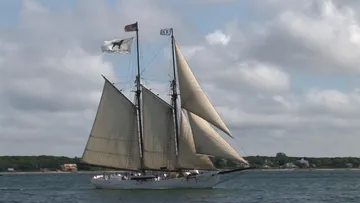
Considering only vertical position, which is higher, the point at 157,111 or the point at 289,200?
the point at 157,111

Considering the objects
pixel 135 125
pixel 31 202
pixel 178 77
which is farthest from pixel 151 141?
pixel 31 202

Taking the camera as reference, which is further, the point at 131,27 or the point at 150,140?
the point at 131,27

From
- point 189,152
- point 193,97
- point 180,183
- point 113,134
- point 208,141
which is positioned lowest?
point 180,183

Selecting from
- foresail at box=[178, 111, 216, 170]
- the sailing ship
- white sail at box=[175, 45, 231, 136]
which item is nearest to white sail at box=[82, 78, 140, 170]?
the sailing ship

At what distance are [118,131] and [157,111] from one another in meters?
4.37

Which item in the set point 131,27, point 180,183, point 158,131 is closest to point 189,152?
point 180,183

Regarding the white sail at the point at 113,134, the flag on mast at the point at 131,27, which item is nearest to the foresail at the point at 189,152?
the white sail at the point at 113,134

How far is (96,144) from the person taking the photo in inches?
3253

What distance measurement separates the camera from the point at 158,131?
82.6 m

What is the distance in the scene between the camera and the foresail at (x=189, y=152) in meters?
79.8

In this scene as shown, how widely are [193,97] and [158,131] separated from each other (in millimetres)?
7493

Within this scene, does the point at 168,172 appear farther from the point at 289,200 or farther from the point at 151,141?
the point at 289,200

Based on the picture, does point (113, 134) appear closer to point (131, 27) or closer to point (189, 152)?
point (189, 152)

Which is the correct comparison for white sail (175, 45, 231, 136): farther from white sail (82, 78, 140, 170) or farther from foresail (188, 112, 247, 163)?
white sail (82, 78, 140, 170)
